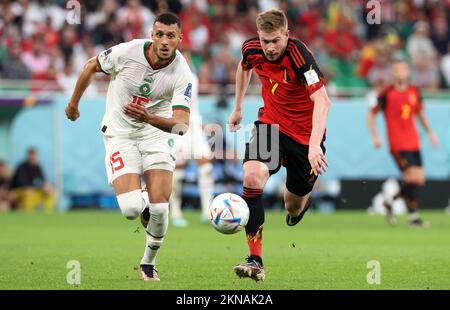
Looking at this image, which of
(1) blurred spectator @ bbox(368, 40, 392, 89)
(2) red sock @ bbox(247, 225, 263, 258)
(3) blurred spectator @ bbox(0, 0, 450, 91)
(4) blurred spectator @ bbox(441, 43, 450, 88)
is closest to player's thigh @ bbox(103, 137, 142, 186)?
(2) red sock @ bbox(247, 225, 263, 258)

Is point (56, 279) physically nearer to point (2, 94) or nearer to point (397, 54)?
point (2, 94)

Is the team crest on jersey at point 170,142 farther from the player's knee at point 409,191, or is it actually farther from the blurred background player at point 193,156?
the player's knee at point 409,191

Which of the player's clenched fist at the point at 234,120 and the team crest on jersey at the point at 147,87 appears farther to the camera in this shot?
the player's clenched fist at the point at 234,120

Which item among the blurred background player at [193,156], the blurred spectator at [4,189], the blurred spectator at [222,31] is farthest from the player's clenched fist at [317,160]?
the blurred spectator at [4,189]

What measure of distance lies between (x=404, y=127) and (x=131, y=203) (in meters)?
9.39

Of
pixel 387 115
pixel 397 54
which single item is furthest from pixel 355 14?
pixel 387 115

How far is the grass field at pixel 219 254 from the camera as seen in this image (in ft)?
28.9

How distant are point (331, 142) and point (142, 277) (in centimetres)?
1364

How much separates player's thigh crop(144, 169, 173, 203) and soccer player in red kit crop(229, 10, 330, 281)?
766 mm

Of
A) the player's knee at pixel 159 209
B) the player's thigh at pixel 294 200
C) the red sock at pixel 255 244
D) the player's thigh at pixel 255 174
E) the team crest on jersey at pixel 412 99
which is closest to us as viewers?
the player's knee at pixel 159 209

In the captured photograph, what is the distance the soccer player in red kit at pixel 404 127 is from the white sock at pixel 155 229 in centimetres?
867

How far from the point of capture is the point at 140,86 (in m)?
9.21

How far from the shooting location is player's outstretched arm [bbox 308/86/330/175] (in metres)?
8.61
